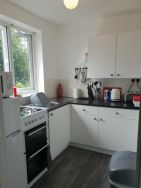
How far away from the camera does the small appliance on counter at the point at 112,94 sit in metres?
2.66

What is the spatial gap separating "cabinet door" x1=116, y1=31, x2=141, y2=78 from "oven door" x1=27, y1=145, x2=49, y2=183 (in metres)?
1.65

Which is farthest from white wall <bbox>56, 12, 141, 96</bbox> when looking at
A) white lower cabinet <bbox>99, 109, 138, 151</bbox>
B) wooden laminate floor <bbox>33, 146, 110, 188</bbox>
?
wooden laminate floor <bbox>33, 146, 110, 188</bbox>

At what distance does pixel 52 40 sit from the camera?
3121 millimetres

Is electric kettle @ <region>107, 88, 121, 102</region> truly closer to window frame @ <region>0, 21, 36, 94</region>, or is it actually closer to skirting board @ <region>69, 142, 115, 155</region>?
skirting board @ <region>69, 142, 115, 155</region>

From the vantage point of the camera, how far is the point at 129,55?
2.41 meters

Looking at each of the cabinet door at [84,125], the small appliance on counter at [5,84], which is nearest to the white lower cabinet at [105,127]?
the cabinet door at [84,125]

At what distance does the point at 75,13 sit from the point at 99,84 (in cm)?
130

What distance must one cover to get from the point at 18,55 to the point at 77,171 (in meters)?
2.03

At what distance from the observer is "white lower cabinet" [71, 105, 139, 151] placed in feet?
7.62

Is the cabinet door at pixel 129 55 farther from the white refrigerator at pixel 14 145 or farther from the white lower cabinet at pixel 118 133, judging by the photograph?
the white refrigerator at pixel 14 145

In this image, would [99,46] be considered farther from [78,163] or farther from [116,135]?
[78,163]

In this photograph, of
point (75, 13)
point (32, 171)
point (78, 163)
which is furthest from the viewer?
point (75, 13)

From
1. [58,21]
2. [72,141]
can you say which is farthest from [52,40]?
[72,141]

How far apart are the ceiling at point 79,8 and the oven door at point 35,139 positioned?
168 cm
